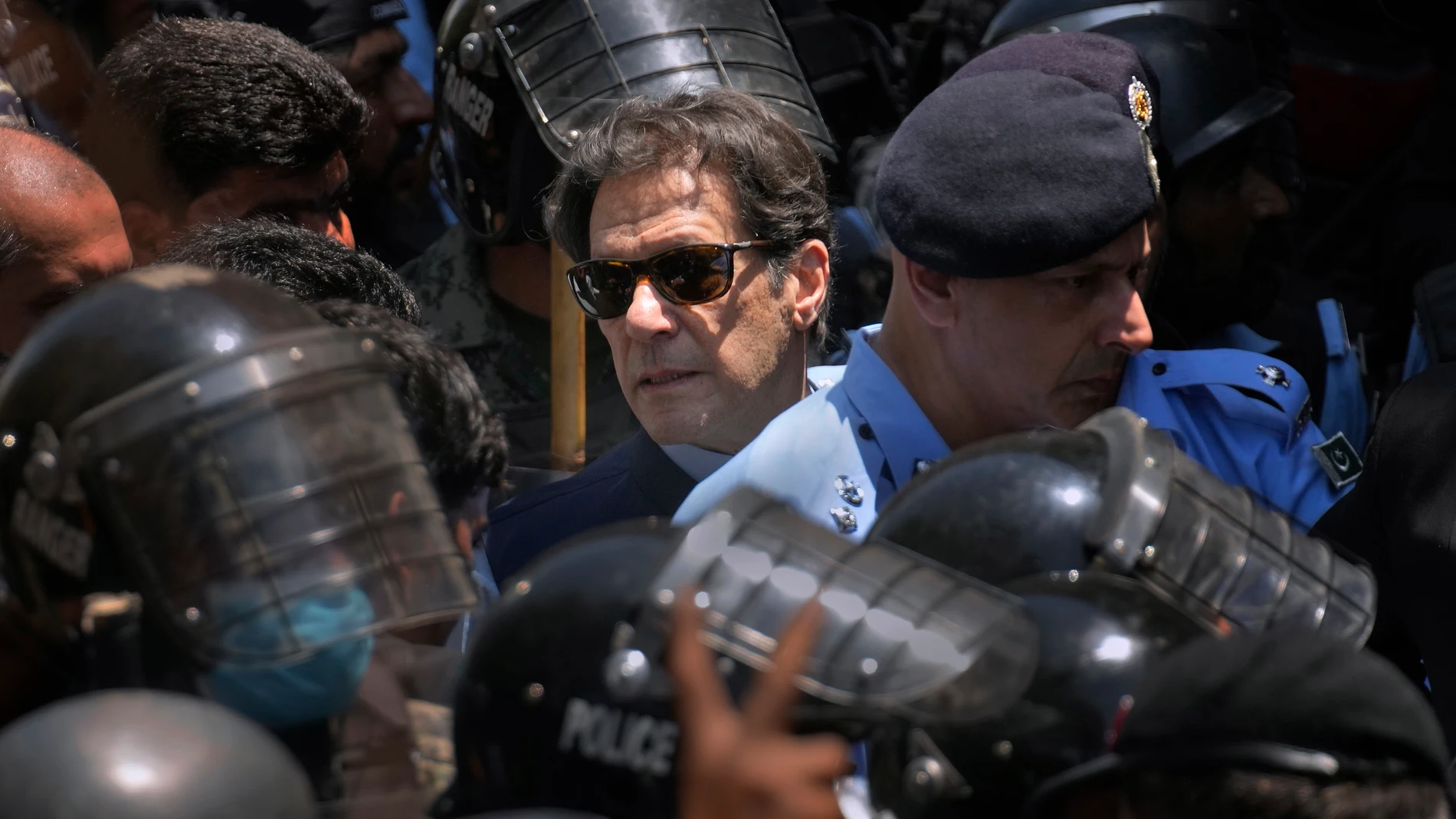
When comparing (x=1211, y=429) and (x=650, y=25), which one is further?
(x=650, y=25)

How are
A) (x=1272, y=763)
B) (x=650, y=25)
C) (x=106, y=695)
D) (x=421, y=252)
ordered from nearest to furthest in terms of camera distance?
(x=1272, y=763) → (x=106, y=695) → (x=650, y=25) → (x=421, y=252)

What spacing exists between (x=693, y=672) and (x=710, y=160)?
1.62 meters

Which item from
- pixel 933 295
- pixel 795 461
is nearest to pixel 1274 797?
pixel 795 461

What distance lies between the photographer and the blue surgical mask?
72.7 inches

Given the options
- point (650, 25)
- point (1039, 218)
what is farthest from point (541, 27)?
point (1039, 218)

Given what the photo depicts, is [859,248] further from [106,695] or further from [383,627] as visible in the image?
[106,695]

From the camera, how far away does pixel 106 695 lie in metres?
1.62

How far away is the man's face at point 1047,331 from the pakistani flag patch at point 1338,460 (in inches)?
17.1

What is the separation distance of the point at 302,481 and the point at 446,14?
2448mm

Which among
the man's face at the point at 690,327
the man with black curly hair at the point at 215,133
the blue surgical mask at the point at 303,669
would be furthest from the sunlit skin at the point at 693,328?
the blue surgical mask at the point at 303,669

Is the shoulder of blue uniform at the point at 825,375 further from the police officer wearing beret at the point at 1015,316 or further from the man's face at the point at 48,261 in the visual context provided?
the man's face at the point at 48,261

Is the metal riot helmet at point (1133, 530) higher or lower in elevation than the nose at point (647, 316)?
higher

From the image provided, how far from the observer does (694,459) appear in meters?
3.07

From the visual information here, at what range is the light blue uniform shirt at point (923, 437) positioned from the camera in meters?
2.42
